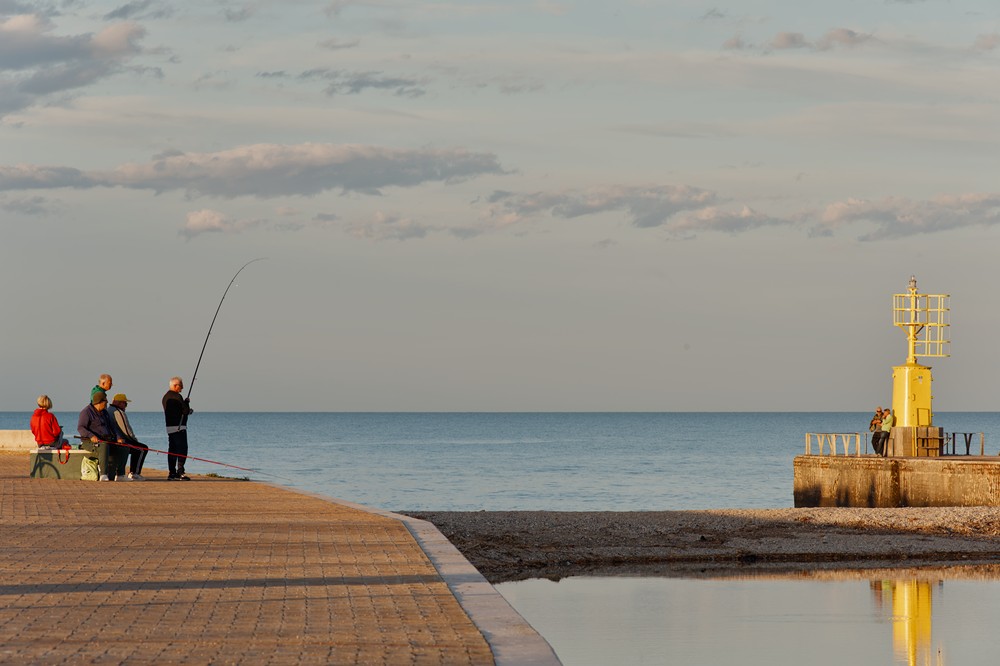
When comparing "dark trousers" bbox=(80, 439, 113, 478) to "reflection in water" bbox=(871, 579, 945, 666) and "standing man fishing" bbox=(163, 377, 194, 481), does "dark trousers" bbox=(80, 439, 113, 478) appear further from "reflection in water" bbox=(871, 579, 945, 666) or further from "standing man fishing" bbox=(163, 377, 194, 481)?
"reflection in water" bbox=(871, 579, 945, 666)

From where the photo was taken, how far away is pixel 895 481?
33.9 m

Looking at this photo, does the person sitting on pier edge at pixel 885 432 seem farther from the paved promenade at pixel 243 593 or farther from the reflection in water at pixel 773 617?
the paved promenade at pixel 243 593

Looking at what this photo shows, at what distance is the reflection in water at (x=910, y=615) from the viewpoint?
11.4 meters

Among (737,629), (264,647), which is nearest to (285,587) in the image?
(264,647)

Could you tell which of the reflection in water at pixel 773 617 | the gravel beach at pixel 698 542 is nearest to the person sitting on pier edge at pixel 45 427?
the gravel beach at pixel 698 542

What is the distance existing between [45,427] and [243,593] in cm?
1477

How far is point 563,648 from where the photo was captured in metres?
11.7

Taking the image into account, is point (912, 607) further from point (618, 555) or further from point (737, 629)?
point (618, 555)

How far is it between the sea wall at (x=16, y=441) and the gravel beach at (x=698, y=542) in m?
18.7

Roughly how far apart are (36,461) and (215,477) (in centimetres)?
316

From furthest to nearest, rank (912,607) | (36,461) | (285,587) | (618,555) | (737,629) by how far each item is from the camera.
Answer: (36,461) → (618,555) → (912,607) → (737,629) → (285,587)

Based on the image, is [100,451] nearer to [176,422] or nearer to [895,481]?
[176,422]

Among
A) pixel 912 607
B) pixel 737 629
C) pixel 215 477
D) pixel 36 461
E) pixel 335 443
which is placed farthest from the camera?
pixel 335 443

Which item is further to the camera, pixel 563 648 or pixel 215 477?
pixel 215 477
